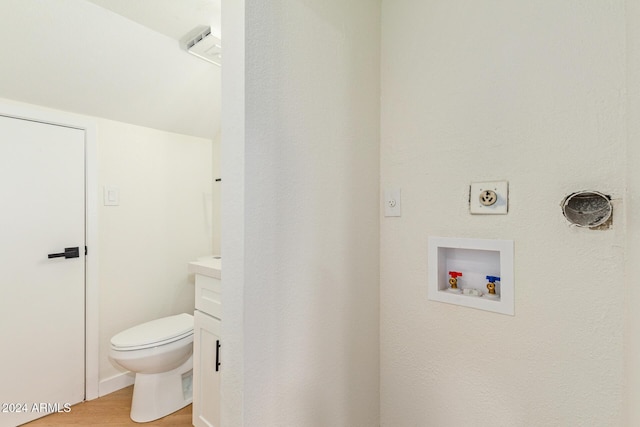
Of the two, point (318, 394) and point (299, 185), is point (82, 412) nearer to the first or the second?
point (318, 394)

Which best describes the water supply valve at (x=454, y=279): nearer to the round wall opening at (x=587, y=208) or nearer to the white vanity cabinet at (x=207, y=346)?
the round wall opening at (x=587, y=208)

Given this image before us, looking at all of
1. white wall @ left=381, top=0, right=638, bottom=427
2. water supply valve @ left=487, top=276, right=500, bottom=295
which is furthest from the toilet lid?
water supply valve @ left=487, top=276, right=500, bottom=295

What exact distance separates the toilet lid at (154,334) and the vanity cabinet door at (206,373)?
0.92ft

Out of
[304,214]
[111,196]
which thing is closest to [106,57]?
[111,196]

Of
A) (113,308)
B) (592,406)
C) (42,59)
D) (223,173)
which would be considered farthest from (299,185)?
(113,308)

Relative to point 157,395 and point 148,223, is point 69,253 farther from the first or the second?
point 157,395

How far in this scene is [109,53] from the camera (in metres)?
1.57

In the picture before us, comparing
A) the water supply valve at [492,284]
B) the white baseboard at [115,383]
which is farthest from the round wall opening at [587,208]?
the white baseboard at [115,383]

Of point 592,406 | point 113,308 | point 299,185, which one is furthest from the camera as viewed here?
point 113,308

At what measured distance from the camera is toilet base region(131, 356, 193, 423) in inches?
66.1

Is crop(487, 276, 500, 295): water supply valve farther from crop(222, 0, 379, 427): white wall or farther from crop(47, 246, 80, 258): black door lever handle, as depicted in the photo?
crop(47, 246, 80, 258): black door lever handle

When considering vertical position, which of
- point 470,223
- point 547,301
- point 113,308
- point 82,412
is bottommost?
point 82,412

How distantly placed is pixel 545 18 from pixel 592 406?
115cm

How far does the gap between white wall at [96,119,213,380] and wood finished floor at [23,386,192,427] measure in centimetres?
18
